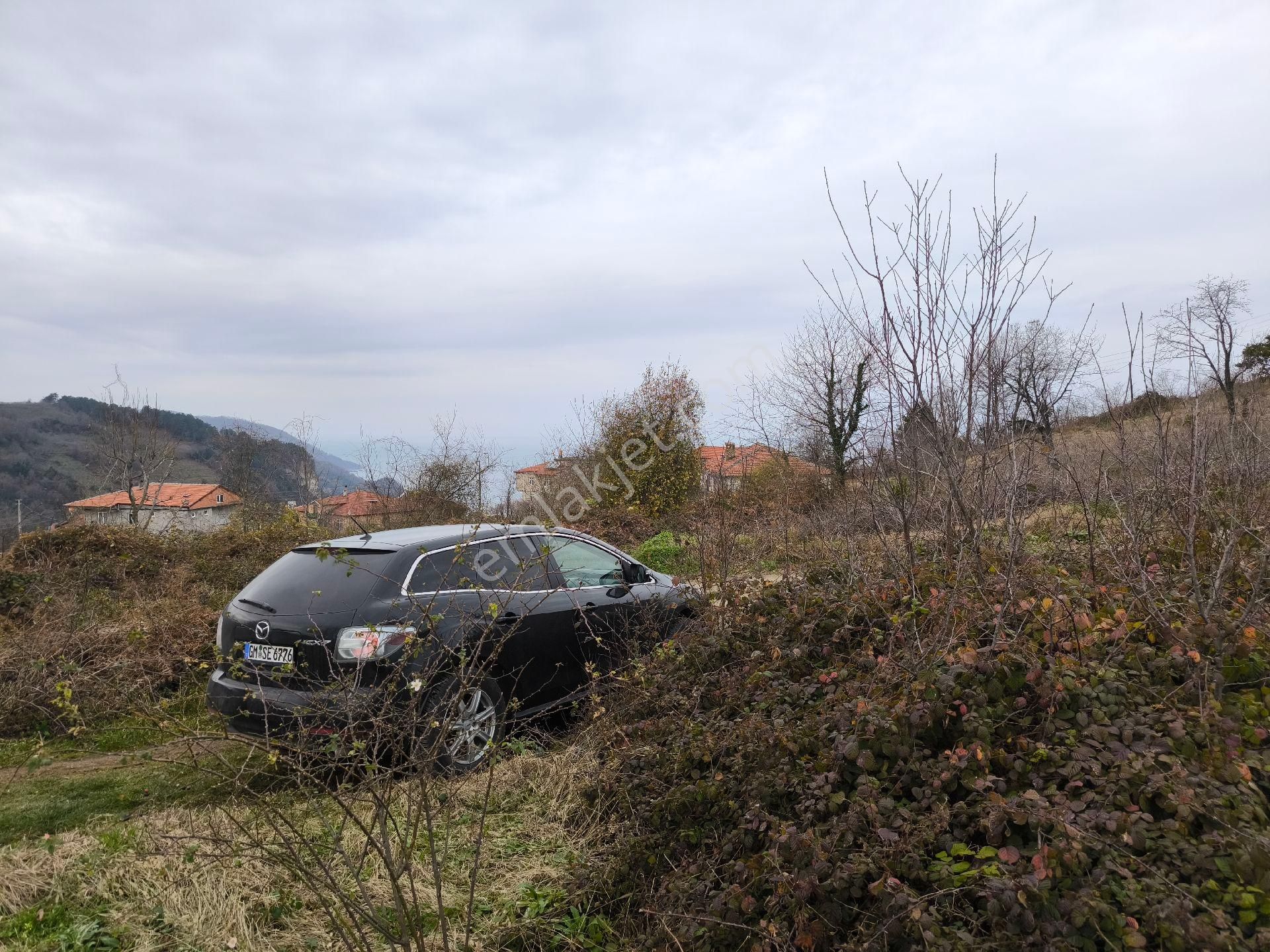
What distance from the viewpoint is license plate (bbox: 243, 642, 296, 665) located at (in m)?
4.26

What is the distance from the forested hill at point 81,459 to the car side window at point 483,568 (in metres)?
13.7

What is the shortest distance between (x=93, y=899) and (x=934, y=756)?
3.64m

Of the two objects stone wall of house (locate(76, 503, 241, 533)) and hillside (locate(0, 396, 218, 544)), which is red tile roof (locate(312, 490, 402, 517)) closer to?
stone wall of house (locate(76, 503, 241, 533))

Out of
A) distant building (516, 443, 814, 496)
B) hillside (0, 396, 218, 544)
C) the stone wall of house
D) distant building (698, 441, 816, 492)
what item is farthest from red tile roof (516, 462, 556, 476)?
hillside (0, 396, 218, 544)

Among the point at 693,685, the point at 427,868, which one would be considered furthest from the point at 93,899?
the point at 693,685

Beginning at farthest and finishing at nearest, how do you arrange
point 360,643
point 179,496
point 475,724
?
point 179,496 < point 475,724 < point 360,643

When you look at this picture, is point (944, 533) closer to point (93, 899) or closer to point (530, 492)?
point (93, 899)

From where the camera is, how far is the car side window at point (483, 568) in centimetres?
453

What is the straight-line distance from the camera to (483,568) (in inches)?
196

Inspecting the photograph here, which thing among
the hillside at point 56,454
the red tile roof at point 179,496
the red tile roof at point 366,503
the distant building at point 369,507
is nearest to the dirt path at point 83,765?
the distant building at point 369,507

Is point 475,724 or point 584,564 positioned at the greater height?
point 584,564

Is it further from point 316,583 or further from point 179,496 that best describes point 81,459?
point 316,583

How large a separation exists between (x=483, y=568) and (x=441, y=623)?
1.28 meters

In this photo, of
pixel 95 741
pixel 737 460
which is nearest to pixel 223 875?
pixel 95 741
